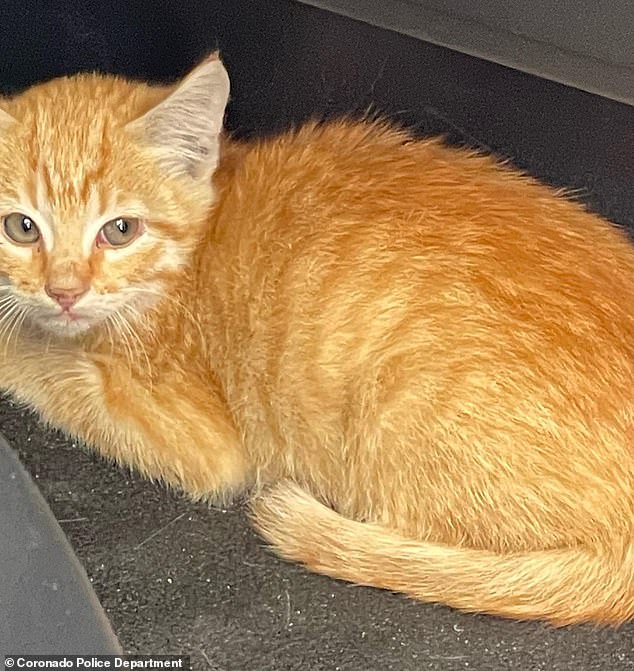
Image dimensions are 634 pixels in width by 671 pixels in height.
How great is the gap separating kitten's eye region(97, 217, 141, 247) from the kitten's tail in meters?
0.43

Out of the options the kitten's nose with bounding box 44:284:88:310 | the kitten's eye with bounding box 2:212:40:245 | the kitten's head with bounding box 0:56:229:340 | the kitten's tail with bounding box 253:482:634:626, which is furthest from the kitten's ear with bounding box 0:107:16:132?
the kitten's tail with bounding box 253:482:634:626

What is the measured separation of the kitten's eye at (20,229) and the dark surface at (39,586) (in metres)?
0.28

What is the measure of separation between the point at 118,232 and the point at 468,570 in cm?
65

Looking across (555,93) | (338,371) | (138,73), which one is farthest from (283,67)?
(338,371)

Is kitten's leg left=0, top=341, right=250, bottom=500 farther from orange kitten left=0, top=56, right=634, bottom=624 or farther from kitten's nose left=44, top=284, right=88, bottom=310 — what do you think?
kitten's nose left=44, top=284, right=88, bottom=310

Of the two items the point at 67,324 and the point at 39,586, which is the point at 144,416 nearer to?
the point at 67,324

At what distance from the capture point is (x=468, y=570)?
138 cm

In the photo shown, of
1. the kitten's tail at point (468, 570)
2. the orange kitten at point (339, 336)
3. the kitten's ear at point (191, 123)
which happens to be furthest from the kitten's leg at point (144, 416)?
the kitten's ear at point (191, 123)

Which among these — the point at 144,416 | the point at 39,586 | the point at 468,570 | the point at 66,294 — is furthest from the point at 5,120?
the point at 468,570

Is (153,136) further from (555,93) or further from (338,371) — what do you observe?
(555,93)

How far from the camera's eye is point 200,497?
158 centimetres

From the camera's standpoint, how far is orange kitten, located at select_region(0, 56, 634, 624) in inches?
→ 53.4

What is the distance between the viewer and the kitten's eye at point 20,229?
1.43 m

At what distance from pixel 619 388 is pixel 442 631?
0.40m
